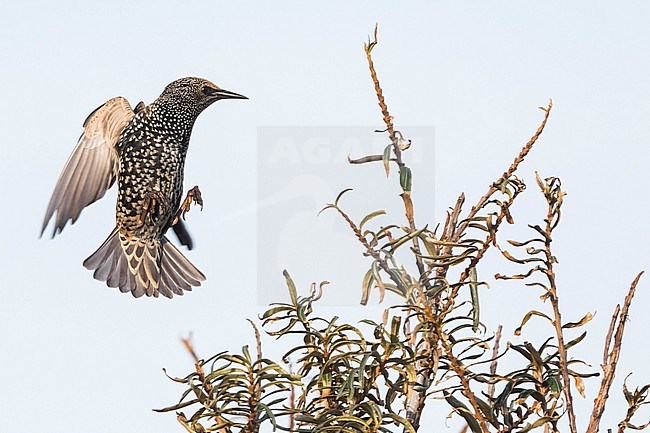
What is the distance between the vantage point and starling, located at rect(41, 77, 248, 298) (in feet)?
13.2

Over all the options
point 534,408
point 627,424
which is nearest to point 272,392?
point 534,408

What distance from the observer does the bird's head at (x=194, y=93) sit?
4.19 metres

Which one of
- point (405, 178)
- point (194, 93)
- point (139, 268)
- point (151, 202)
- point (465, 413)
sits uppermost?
point (194, 93)

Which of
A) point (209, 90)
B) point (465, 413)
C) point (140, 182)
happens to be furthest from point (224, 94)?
point (465, 413)

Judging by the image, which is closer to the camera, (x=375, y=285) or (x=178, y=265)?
(x=375, y=285)

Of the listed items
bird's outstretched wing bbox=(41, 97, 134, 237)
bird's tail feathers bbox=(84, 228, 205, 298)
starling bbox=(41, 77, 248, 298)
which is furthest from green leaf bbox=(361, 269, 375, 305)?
bird's tail feathers bbox=(84, 228, 205, 298)

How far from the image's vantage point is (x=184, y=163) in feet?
13.6

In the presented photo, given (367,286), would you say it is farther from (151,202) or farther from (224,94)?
(224,94)

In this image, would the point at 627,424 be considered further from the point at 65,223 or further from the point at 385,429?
the point at 65,223

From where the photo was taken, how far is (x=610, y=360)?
1190mm

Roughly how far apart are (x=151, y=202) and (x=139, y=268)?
441mm

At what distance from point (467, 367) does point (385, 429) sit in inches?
5.9

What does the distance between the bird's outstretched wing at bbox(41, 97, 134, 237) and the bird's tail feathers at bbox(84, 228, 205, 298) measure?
0.88ft

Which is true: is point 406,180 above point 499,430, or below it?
above
